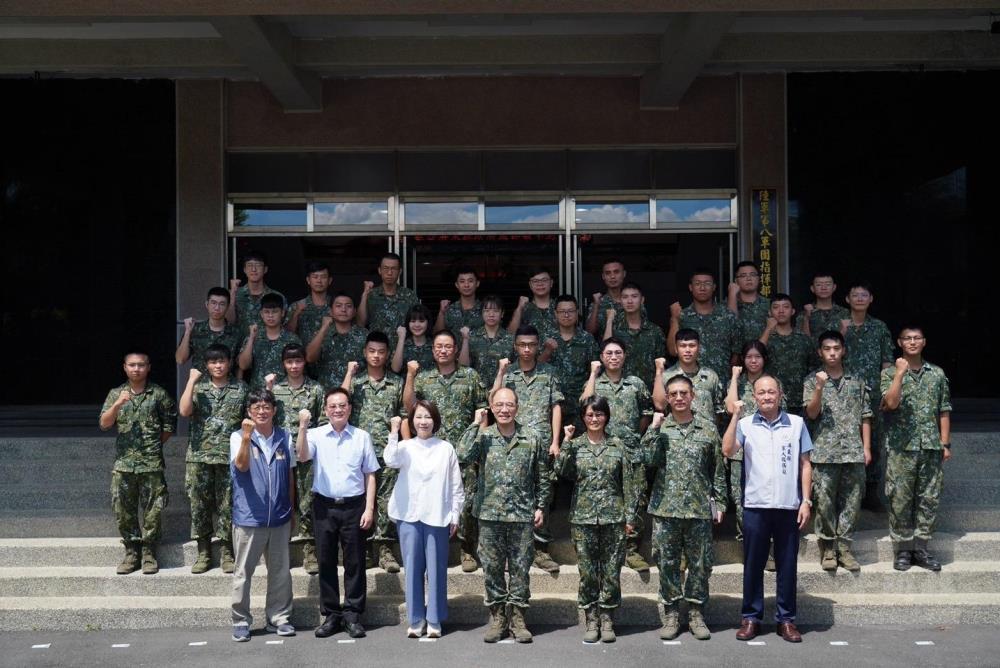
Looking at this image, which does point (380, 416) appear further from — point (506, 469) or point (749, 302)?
point (749, 302)

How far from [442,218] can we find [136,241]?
341 cm

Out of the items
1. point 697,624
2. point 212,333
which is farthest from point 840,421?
point 212,333

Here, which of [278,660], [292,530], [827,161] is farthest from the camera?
Result: [827,161]

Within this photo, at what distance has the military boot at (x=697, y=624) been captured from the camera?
659cm

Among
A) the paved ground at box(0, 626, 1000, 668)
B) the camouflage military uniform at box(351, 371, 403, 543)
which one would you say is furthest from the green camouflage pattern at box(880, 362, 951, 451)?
the camouflage military uniform at box(351, 371, 403, 543)

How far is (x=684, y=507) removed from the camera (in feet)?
21.7

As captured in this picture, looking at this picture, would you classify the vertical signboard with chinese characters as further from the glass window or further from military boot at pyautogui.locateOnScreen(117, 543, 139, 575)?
military boot at pyautogui.locateOnScreen(117, 543, 139, 575)

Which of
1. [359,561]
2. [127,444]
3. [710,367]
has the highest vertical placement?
[710,367]

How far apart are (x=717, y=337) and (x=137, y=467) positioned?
4.56 meters

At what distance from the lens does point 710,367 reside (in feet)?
26.6

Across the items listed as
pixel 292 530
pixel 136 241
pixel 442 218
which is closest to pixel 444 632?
pixel 292 530

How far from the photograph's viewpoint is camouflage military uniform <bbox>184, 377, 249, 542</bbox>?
7.40 meters

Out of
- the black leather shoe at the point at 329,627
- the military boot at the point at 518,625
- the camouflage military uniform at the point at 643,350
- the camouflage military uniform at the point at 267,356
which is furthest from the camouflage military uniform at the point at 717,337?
the black leather shoe at the point at 329,627

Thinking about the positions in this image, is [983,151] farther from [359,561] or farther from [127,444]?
[127,444]
